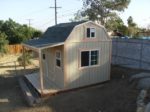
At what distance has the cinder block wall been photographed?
1573 centimetres

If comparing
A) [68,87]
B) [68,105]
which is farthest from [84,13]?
[68,105]

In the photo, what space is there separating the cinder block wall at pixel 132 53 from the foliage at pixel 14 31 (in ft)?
88.6

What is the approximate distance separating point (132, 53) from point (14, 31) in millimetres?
30015

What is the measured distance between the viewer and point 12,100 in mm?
11875

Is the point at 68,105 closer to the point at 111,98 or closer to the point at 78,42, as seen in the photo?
the point at 111,98

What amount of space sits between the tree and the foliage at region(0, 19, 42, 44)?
1709 centimetres

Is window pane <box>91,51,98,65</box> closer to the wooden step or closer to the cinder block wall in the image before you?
the wooden step

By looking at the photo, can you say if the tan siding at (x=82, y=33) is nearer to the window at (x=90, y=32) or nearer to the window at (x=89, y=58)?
the window at (x=90, y=32)

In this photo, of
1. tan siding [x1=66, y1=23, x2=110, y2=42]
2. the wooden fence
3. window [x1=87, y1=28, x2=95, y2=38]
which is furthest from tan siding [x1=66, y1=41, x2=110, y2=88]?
the wooden fence

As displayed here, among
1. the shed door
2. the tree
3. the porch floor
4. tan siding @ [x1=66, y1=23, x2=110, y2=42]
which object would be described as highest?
the tree

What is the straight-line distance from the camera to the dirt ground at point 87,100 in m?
9.50

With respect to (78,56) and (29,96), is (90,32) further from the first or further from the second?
(29,96)

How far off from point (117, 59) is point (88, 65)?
664cm

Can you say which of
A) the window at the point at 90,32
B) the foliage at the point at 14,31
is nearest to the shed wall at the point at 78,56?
the window at the point at 90,32
